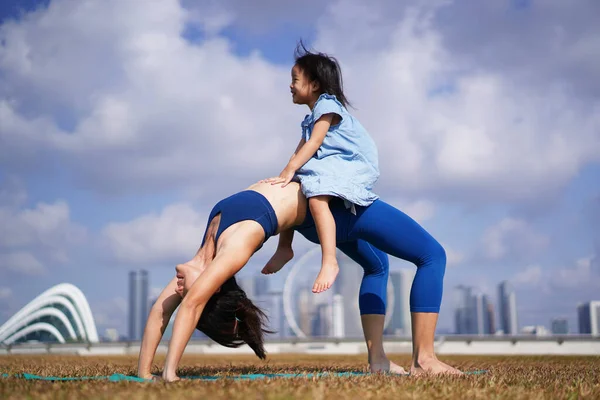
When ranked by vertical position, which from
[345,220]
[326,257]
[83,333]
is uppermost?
[345,220]

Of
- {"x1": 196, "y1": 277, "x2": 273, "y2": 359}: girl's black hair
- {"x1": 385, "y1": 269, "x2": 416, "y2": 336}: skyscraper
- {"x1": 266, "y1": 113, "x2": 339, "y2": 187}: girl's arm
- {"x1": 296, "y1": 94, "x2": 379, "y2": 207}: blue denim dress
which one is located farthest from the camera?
{"x1": 385, "y1": 269, "x2": 416, "y2": 336}: skyscraper

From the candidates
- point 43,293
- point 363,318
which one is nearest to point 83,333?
point 43,293

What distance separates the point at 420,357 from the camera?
13.5 feet

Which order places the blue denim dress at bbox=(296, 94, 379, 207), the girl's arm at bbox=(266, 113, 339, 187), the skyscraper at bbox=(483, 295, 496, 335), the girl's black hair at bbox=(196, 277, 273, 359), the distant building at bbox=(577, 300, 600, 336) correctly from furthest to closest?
the skyscraper at bbox=(483, 295, 496, 335) → the distant building at bbox=(577, 300, 600, 336) → the girl's arm at bbox=(266, 113, 339, 187) → the blue denim dress at bbox=(296, 94, 379, 207) → the girl's black hair at bbox=(196, 277, 273, 359)

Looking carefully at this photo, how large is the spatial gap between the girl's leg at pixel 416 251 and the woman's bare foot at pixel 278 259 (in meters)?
0.56

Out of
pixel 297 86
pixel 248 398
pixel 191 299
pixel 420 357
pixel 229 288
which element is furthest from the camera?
pixel 297 86

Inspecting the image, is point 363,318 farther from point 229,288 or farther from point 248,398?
point 248,398

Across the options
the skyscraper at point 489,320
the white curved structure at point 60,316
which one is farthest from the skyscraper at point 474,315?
the white curved structure at point 60,316

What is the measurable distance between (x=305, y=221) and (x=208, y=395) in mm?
2213

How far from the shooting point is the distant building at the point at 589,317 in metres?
58.3

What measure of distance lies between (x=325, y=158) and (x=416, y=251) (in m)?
0.94

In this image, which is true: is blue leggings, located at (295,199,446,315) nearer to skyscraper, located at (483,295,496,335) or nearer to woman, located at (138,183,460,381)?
woman, located at (138,183,460,381)

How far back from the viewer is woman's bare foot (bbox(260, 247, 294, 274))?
461 centimetres

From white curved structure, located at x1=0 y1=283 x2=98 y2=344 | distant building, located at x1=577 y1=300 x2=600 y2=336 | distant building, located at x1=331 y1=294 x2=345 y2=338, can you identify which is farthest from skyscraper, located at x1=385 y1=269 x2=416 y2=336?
white curved structure, located at x1=0 y1=283 x2=98 y2=344
